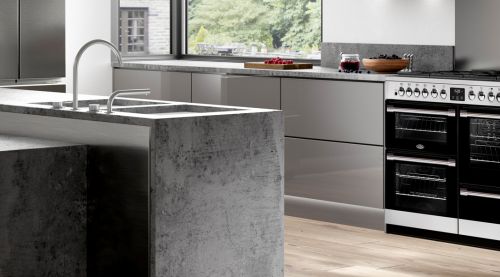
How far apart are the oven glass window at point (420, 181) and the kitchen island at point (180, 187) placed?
5.92ft

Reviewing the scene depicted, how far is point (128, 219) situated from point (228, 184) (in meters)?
0.45

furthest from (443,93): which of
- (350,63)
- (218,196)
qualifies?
(218,196)

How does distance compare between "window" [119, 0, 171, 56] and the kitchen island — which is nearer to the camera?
the kitchen island

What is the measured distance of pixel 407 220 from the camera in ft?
20.9

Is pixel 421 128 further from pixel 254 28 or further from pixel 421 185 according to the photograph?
pixel 254 28

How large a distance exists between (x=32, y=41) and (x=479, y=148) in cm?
341

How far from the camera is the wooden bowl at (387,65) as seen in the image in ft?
21.9

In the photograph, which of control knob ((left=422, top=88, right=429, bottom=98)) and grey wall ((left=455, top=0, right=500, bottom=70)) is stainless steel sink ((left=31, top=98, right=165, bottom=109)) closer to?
control knob ((left=422, top=88, right=429, bottom=98))

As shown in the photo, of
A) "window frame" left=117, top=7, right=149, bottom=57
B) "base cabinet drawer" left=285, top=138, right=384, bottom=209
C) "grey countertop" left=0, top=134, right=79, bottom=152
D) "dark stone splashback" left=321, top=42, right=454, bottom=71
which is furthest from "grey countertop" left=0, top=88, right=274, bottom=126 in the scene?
"window frame" left=117, top=7, right=149, bottom=57

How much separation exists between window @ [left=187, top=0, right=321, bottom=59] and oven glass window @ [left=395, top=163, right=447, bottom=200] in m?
1.76

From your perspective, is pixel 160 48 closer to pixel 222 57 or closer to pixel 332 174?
pixel 222 57

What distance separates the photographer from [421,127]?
627cm

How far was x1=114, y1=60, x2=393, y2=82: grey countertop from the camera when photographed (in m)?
6.58

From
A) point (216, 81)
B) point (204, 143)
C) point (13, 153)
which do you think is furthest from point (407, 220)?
point (13, 153)
